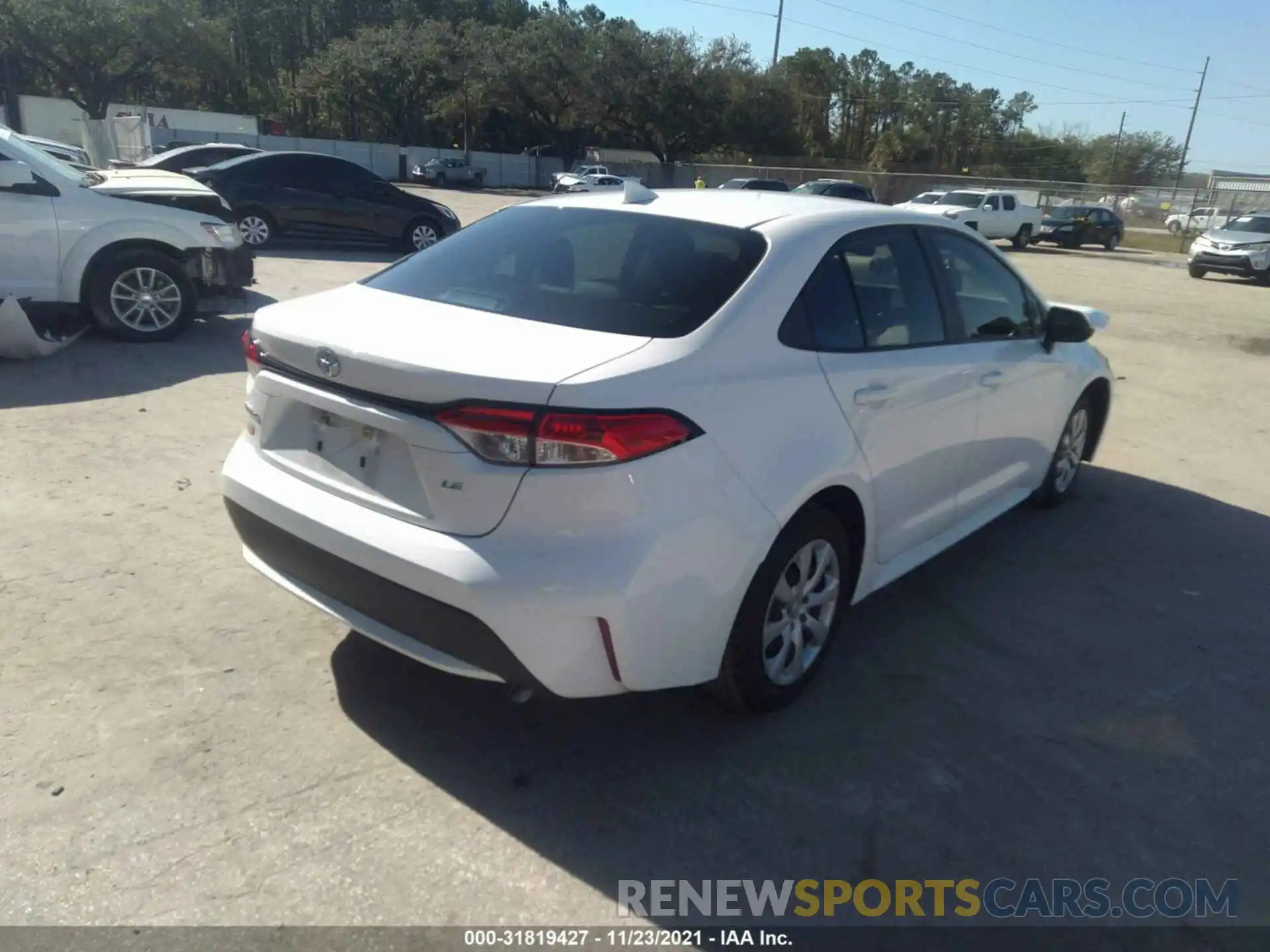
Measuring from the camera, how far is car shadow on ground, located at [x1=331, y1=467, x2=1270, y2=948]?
2.79 metres

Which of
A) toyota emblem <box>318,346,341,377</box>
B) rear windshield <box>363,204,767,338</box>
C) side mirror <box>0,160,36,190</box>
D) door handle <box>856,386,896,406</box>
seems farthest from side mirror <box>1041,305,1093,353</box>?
side mirror <box>0,160,36,190</box>

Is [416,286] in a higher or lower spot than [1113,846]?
higher

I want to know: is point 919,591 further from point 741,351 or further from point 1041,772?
point 741,351

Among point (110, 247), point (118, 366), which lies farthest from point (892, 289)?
point (110, 247)

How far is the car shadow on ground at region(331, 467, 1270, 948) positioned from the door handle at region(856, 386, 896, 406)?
1.05m

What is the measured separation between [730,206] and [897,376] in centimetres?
90

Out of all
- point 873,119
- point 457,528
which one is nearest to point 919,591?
point 457,528

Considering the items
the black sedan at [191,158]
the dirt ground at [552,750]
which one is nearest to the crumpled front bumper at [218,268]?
the dirt ground at [552,750]

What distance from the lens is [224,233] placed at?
858cm

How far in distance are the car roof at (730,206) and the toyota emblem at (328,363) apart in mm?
1358

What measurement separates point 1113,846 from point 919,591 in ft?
5.76

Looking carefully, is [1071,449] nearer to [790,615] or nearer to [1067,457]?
[1067,457]

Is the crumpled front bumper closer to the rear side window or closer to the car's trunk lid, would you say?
the car's trunk lid

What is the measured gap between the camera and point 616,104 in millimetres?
60562
